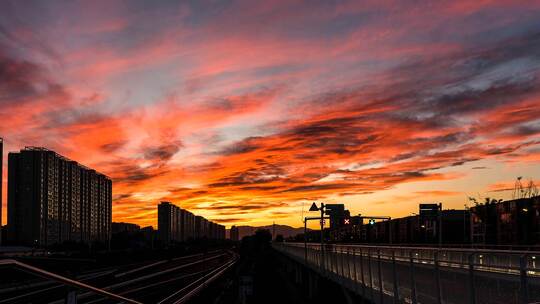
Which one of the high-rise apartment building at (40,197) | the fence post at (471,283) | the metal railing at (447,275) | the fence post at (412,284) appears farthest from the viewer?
the high-rise apartment building at (40,197)

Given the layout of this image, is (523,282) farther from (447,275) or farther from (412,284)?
(412,284)

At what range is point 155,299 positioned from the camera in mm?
51125

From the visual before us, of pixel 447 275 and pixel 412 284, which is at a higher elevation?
pixel 447 275

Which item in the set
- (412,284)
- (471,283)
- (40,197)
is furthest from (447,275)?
(40,197)

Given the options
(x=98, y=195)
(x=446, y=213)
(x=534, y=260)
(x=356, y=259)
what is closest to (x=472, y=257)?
(x=534, y=260)

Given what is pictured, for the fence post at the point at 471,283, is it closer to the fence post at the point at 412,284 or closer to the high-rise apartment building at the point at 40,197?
the fence post at the point at 412,284

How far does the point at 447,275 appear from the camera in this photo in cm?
1277

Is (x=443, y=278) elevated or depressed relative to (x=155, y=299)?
elevated

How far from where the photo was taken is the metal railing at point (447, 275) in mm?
9914

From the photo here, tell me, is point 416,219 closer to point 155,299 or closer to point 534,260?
point 155,299

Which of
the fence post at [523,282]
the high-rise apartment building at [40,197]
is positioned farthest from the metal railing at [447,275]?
the high-rise apartment building at [40,197]

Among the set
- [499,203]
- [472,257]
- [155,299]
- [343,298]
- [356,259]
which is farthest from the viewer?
[499,203]

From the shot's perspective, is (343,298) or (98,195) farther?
(98,195)

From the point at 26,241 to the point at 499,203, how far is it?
10373cm
